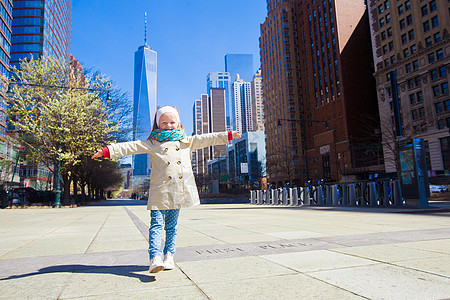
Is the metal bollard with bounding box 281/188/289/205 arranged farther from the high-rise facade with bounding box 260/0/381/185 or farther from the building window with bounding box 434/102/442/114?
the high-rise facade with bounding box 260/0/381/185

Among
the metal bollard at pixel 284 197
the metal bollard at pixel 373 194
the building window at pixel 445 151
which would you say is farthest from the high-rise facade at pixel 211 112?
the metal bollard at pixel 373 194

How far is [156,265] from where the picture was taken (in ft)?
10.2

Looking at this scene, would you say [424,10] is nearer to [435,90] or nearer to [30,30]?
[435,90]

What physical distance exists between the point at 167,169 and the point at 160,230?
26.9 inches

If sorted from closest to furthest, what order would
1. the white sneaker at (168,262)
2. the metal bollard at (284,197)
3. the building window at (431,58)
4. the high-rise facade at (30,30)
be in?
1. the white sneaker at (168,262)
2. the metal bollard at (284,197)
3. the building window at (431,58)
4. the high-rise facade at (30,30)

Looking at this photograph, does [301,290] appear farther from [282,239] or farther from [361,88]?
[361,88]

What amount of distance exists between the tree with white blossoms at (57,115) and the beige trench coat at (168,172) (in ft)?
67.3

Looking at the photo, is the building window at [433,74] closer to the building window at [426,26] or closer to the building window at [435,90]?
the building window at [435,90]

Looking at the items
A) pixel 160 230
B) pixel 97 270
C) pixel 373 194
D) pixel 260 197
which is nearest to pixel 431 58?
pixel 260 197

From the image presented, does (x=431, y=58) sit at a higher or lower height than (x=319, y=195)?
higher

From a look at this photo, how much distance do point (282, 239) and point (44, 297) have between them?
360cm

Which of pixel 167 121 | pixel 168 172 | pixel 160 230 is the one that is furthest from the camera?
pixel 167 121

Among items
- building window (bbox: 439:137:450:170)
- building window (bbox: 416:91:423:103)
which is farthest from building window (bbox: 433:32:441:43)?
building window (bbox: 439:137:450:170)

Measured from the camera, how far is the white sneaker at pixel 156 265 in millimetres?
3074
